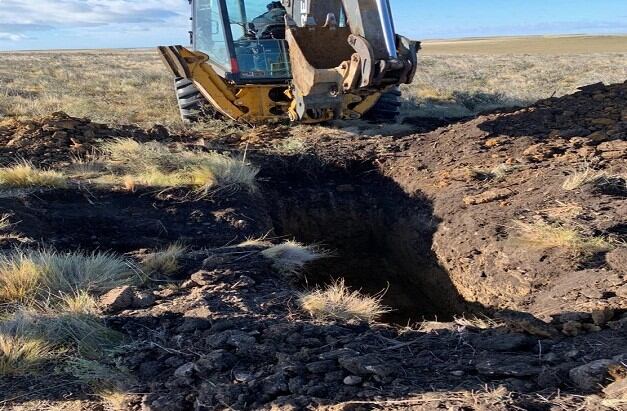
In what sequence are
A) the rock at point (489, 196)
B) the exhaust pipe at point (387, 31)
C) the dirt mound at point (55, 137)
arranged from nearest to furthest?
the rock at point (489, 196) < the exhaust pipe at point (387, 31) < the dirt mound at point (55, 137)

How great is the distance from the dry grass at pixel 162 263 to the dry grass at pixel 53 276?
13cm

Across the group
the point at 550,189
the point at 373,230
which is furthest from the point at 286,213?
the point at 550,189

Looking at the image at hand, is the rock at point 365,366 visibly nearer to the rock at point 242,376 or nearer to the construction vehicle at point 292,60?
the rock at point 242,376

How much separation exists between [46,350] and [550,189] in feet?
15.3

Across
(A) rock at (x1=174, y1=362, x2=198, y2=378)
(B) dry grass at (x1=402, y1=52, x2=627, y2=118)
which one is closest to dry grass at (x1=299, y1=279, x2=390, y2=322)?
(A) rock at (x1=174, y1=362, x2=198, y2=378)

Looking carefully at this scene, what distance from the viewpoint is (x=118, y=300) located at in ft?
12.2

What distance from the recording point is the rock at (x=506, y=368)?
2586 millimetres

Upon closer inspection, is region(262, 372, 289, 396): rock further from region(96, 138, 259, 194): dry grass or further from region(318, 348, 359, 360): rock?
region(96, 138, 259, 194): dry grass

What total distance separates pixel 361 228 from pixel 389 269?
62cm

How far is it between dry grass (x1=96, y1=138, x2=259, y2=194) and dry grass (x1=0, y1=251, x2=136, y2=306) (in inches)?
84.6

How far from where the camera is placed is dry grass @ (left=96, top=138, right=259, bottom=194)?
256 inches

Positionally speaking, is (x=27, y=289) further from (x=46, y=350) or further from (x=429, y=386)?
(x=429, y=386)

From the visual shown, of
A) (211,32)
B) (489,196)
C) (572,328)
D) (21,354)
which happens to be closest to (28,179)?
(21,354)

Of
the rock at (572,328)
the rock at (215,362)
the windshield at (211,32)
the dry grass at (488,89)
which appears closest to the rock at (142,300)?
the rock at (215,362)
